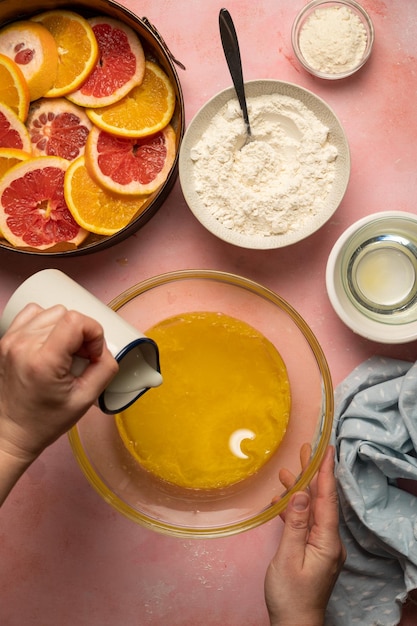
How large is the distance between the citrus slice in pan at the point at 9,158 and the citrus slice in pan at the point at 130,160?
0.13 metres

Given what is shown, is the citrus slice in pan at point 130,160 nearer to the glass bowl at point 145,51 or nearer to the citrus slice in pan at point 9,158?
the glass bowl at point 145,51

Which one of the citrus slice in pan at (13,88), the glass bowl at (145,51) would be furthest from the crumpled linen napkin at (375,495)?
the citrus slice in pan at (13,88)

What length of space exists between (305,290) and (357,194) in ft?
0.78

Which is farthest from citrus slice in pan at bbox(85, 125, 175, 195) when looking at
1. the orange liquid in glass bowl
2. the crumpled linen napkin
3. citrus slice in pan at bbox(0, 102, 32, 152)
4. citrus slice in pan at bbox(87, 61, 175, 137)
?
the crumpled linen napkin

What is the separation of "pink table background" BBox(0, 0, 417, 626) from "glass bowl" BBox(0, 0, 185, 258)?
10 cm

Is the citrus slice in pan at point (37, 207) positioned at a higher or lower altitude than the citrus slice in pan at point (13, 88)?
lower

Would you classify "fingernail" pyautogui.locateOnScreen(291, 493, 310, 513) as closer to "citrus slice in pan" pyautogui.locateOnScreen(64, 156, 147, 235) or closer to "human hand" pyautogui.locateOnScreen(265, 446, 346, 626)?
"human hand" pyautogui.locateOnScreen(265, 446, 346, 626)

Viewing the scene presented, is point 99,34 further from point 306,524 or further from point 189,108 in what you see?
point 306,524

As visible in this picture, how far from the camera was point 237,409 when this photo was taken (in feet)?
4.27

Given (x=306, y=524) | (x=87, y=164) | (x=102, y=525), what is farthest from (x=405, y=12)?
(x=102, y=525)

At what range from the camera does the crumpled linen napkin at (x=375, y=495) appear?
133cm

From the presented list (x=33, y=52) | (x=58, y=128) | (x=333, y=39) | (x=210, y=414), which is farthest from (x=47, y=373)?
(x=333, y=39)

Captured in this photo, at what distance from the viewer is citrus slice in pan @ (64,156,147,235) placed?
1.35 meters

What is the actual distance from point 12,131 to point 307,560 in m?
1.02
